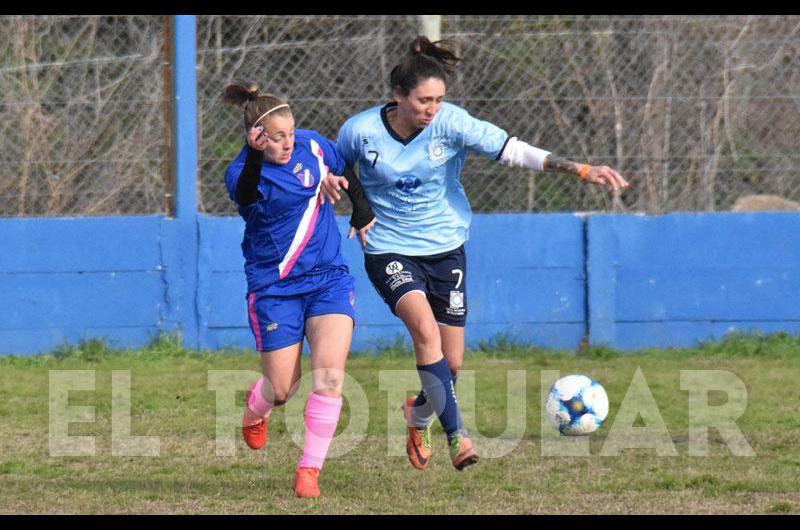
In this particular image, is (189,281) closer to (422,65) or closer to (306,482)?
(422,65)

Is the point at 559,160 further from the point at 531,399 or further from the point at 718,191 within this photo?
the point at 718,191

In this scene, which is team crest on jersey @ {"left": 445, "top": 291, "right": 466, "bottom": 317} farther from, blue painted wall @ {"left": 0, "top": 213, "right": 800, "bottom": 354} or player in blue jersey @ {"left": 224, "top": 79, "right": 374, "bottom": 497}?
blue painted wall @ {"left": 0, "top": 213, "right": 800, "bottom": 354}

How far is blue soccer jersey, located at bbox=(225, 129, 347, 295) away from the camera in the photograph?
18.8ft

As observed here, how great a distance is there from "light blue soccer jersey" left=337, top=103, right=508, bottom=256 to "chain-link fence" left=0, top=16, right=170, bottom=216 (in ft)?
12.9

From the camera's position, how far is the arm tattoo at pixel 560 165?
5773 millimetres

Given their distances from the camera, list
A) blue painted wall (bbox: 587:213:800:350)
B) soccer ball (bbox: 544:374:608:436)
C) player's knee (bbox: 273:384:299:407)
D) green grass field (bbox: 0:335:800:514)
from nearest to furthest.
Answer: green grass field (bbox: 0:335:800:514) → player's knee (bbox: 273:384:299:407) → soccer ball (bbox: 544:374:608:436) → blue painted wall (bbox: 587:213:800:350)

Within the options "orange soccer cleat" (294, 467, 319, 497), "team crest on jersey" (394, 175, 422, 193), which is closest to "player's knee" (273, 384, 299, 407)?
"orange soccer cleat" (294, 467, 319, 497)

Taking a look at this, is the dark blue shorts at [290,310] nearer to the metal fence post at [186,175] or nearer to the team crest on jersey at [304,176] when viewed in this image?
the team crest on jersey at [304,176]

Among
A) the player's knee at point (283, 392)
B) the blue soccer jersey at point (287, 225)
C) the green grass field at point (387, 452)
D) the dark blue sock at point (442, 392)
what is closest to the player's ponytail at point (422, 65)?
the blue soccer jersey at point (287, 225)

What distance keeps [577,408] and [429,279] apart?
1064 millimetres

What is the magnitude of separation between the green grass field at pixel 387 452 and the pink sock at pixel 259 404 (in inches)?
11.0

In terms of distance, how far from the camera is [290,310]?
19.1ft

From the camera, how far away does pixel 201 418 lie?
24.1ft

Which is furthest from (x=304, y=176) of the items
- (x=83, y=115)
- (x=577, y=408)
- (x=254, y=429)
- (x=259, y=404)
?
(x=83, y=115)
